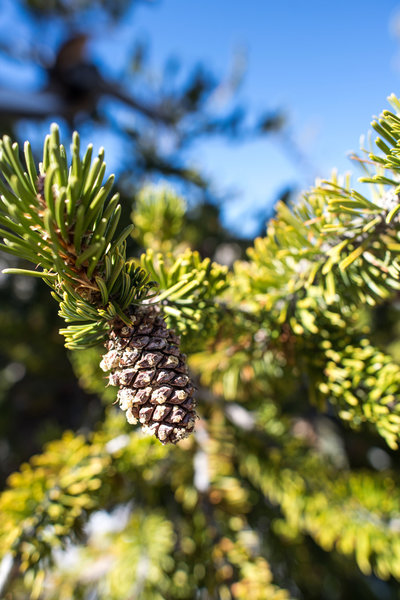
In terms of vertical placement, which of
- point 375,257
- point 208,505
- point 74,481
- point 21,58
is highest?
point 21,58

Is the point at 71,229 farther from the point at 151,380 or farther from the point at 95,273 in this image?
the point at 151,380

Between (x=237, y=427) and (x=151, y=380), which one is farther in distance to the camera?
(x=237, y=427)

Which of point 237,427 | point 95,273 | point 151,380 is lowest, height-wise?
point 237,427

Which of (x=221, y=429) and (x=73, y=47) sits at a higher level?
(x=73, y=47)

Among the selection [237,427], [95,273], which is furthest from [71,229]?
[237,427]

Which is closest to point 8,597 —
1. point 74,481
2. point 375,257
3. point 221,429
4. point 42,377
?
point 74,481

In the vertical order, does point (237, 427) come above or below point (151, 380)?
below

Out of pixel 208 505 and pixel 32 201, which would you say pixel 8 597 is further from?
pixel 32 201
